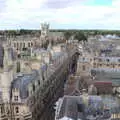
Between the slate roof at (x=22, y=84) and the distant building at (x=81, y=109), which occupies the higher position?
the slate roof at (x=22, y=84)

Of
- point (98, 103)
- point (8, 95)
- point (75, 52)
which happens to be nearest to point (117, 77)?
point (98, 103)

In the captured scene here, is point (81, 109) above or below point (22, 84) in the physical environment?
below

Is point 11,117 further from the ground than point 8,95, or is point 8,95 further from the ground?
point 8,95

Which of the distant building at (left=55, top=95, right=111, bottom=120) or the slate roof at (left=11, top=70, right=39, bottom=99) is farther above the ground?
the slate roof at (left=11, top=70, right=39, bottom=99)

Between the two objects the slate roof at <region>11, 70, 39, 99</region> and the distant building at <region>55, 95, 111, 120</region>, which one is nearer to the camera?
the distant building at <region>55, 95, 111, 120</region>

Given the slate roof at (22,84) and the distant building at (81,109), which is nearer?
the distant building at (81,109)

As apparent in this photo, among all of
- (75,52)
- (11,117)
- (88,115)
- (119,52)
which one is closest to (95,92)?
(88,115)

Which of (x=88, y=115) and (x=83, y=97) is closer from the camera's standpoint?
(x=88, y=115)

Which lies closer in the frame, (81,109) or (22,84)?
(81,109)

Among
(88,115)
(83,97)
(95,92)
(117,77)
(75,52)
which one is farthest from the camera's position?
(75,52)

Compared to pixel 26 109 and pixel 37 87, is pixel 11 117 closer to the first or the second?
pixel 26 109

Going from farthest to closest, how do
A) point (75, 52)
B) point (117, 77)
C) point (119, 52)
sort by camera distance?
point (75, 52) → point (119, 52) → point (117, 77)
